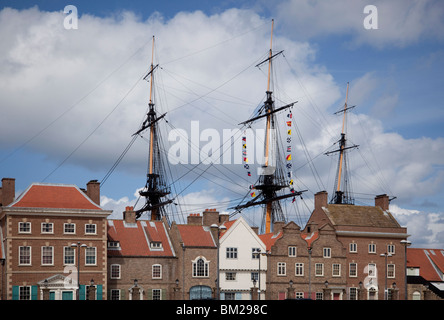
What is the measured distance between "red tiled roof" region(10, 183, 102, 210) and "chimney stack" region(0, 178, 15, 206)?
4.82 feet

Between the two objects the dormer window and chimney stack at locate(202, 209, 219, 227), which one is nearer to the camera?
the dormer window

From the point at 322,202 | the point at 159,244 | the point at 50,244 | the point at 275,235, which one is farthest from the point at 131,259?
the point at 322,202

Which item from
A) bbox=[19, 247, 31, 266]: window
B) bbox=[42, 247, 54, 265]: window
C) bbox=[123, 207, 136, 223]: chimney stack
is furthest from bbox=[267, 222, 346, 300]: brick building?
bbox=[19, 247, 31, 266]: window

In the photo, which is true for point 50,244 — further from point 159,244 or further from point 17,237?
point 159,244

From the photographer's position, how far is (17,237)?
66125mm

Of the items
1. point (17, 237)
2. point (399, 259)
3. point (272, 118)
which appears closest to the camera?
point (17, 237)

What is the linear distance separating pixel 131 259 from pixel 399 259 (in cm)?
3338

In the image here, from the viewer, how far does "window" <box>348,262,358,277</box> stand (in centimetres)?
8141

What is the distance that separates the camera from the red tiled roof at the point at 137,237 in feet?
238

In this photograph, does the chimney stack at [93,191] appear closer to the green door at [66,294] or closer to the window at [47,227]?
the window at [47,227]

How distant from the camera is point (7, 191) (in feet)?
227

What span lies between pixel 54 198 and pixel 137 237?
10.2 m

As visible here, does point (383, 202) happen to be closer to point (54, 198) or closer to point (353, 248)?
point (353, 248)

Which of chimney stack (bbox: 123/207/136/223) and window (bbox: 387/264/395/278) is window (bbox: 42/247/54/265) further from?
window (bbox: 387/264/395/278)
